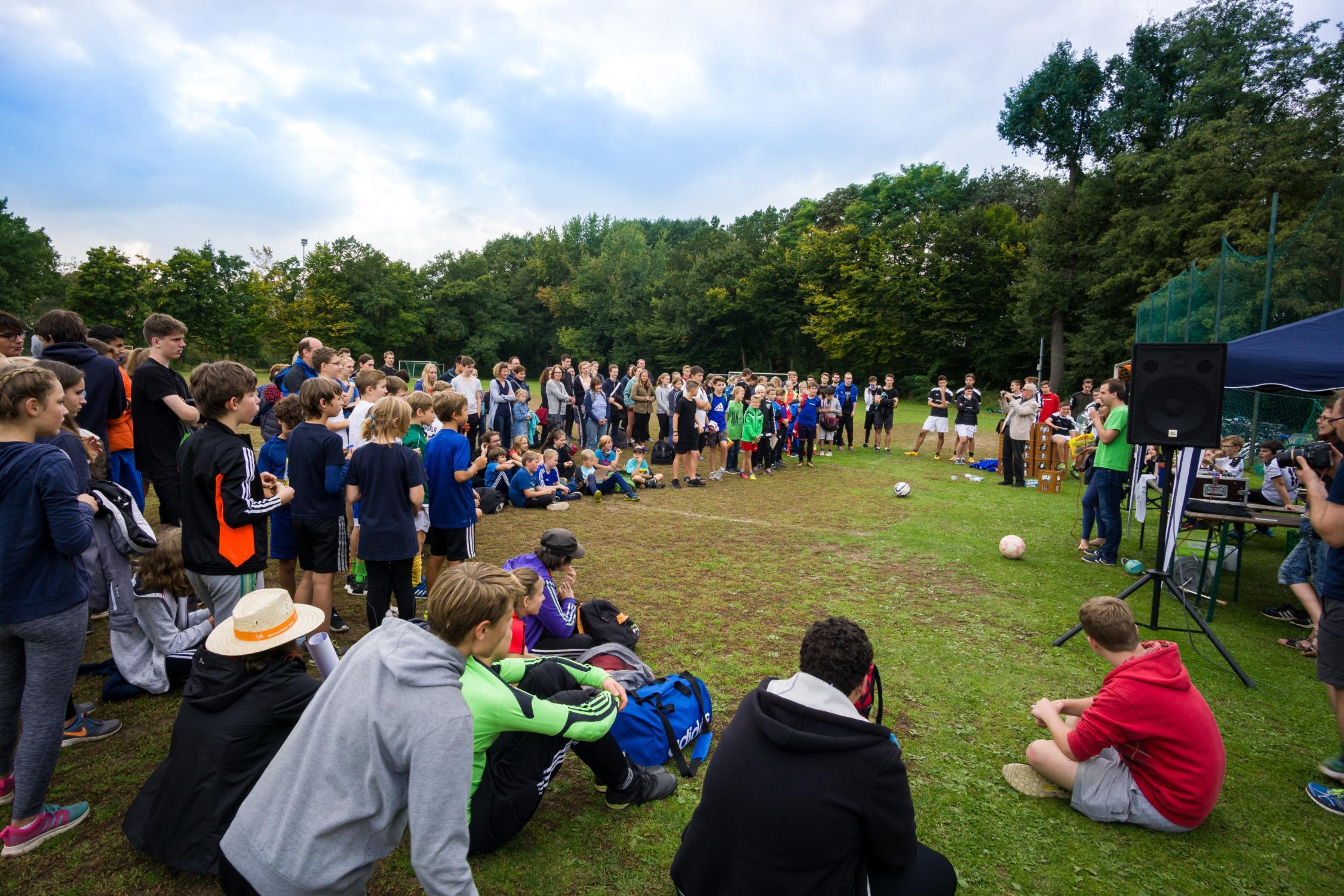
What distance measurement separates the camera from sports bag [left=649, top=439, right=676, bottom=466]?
45.8 ft

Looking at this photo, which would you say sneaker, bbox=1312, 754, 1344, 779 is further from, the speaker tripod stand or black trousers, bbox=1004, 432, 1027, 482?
black trousers, bbox=1004, 432, 1027, 482

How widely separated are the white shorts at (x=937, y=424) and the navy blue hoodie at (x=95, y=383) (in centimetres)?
1471

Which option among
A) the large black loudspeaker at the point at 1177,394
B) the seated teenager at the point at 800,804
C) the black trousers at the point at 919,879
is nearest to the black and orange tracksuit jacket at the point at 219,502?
the seated teenager at the point at 800,804

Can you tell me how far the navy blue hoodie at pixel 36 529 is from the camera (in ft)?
8.73

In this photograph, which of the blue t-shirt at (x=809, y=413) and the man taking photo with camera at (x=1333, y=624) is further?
the blue t-shirt at (x=809, y=413)

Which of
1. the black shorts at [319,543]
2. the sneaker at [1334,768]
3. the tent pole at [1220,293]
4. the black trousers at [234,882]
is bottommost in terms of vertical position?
the sneaker at [1334,768]

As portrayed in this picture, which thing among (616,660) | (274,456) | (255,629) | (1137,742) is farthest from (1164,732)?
(274,456)

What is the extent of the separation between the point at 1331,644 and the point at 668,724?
11.5 ft

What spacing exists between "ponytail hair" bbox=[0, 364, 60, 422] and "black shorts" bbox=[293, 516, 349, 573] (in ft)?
6.16

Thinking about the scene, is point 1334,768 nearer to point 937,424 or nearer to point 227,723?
point 227,723

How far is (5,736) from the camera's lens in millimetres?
2893

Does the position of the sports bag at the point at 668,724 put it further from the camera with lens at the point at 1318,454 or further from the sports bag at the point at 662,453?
the sports bag at the point at 662,453

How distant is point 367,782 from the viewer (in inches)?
74.7

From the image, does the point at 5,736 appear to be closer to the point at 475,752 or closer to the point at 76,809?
the point at 76,809
